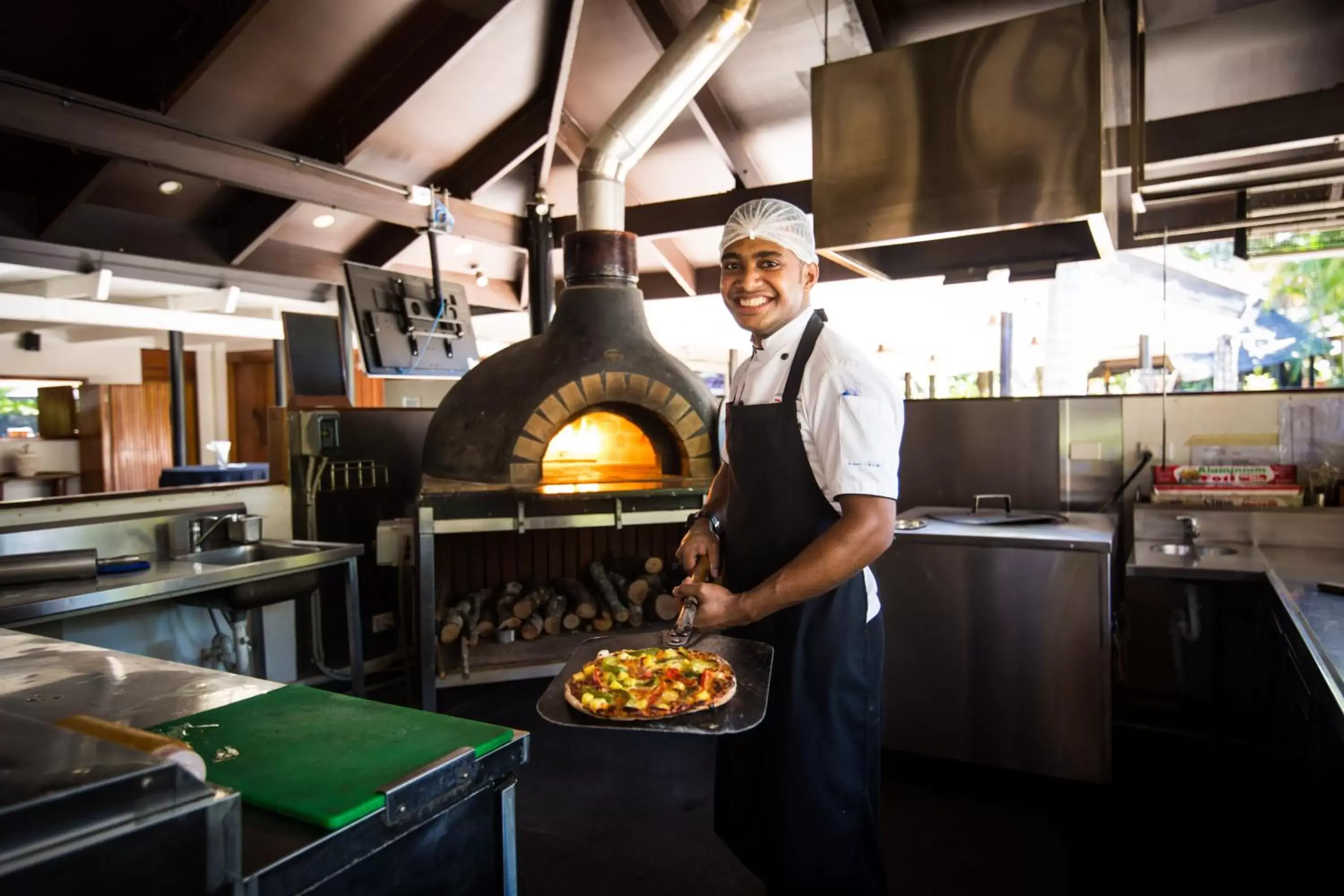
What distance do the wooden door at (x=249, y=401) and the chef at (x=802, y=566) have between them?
10.1 meters

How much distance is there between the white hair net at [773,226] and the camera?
183cm

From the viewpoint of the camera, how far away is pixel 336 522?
13.4 ft

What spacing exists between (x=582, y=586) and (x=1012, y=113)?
301cm

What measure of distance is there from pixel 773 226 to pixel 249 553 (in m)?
2.72

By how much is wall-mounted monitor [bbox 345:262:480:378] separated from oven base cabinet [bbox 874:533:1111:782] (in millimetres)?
3042

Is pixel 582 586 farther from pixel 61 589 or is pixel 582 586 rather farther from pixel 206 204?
pixel 206 204

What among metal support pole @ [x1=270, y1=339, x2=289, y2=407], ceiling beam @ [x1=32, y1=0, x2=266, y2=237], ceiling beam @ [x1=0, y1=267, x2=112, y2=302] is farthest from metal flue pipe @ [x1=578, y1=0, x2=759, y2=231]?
metal support pole @ [x1=270, y1=339, x2=289, y2=407]

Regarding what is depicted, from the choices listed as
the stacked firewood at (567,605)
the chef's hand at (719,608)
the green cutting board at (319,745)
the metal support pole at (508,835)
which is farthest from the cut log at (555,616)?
the metal support pole at (508,835)

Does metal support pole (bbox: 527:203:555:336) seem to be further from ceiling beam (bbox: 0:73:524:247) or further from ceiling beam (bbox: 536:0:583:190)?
ceiling beam (bbox: 0:73:524:247)

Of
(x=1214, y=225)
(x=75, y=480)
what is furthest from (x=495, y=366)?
(x=75, y=480)

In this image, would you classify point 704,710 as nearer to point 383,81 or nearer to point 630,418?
point 630,418

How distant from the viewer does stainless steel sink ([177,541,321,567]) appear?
3.25 meters

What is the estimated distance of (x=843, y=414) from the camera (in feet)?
5.44

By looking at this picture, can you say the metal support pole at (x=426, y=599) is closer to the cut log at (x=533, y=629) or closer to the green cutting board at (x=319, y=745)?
the cut log at (x=533, y=629)
